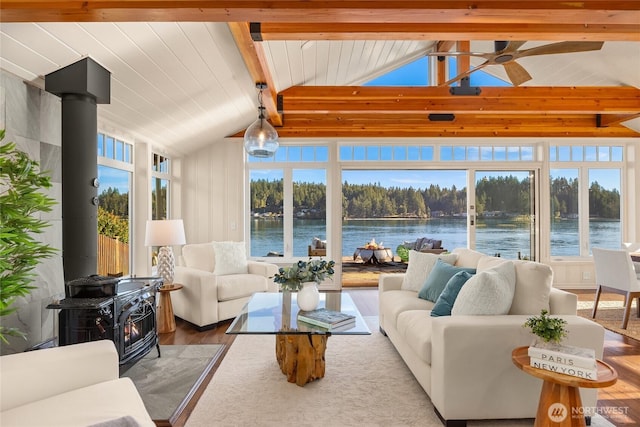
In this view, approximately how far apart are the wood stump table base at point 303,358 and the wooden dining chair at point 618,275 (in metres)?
3.50

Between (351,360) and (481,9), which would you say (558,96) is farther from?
(351,360)

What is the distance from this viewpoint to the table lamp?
3.79 m

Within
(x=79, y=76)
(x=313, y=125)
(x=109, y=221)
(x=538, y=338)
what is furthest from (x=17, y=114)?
(x=313, y=125)

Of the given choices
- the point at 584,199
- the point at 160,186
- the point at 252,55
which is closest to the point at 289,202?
the point at 160,186

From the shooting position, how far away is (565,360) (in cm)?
178

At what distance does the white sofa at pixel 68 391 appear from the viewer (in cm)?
132

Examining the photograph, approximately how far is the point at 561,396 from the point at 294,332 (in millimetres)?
1465

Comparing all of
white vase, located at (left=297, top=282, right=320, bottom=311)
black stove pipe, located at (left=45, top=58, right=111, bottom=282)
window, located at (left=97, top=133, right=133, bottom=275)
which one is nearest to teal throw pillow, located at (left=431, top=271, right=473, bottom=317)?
white vase, located at (left=297, top=282, right=320, bottom=311)

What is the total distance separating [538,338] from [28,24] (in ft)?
11.2

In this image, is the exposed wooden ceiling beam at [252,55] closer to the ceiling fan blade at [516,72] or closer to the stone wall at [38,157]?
the stone wall at [38,157]

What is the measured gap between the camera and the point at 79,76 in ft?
8.33

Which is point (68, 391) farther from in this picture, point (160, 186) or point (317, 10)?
point (160, 186)

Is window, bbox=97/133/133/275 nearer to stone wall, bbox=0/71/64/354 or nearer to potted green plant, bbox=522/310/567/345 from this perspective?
stone wall, bbox=0/71/64/354

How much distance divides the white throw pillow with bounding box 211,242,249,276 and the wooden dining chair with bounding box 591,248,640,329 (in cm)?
428
